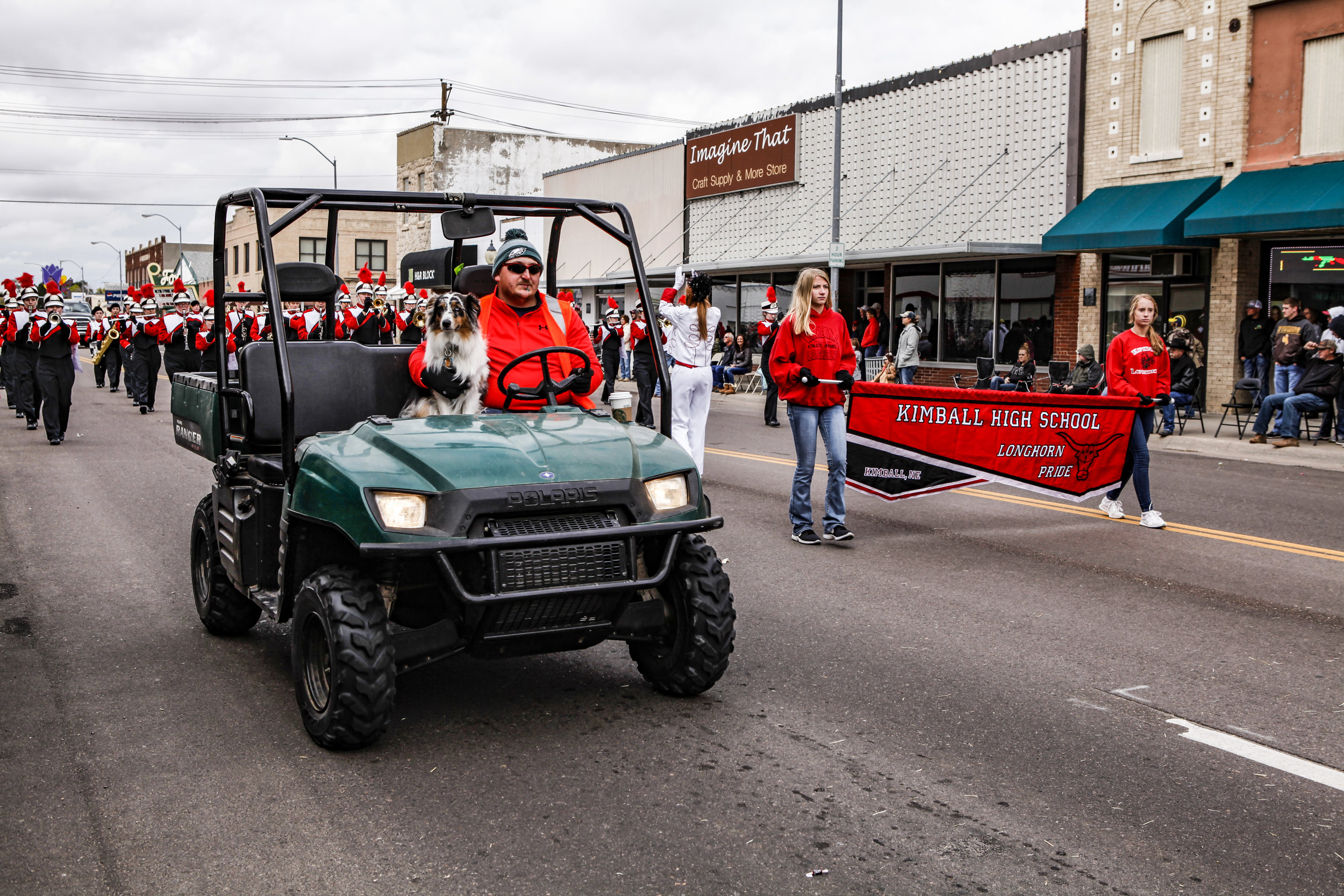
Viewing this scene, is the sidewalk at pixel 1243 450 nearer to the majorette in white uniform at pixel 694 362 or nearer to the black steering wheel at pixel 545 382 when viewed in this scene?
the majorette in white uniform at pixel 694 362

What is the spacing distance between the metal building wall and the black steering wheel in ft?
66.3

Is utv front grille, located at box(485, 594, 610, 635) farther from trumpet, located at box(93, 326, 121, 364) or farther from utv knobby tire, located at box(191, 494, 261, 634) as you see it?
trumpet, located at box(93, 326, 121, 364)

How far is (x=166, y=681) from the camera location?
546cm

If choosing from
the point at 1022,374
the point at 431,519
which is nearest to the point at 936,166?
the point at 1022,374

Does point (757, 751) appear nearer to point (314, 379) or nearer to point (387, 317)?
point (314, 379)

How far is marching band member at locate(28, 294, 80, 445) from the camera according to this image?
623 inches

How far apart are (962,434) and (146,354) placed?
18.2 metres

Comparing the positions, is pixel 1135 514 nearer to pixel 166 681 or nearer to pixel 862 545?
pixel 862 545

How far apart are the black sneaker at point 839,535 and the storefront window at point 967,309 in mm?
17838

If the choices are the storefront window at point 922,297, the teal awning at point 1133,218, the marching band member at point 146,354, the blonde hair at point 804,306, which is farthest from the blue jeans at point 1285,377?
the marching band member at point 146,354

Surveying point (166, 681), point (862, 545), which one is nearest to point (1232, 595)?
point (862, 545)

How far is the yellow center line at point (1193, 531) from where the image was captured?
29.0ft

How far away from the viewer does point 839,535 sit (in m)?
9.00

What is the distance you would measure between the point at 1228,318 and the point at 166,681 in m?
19.4
